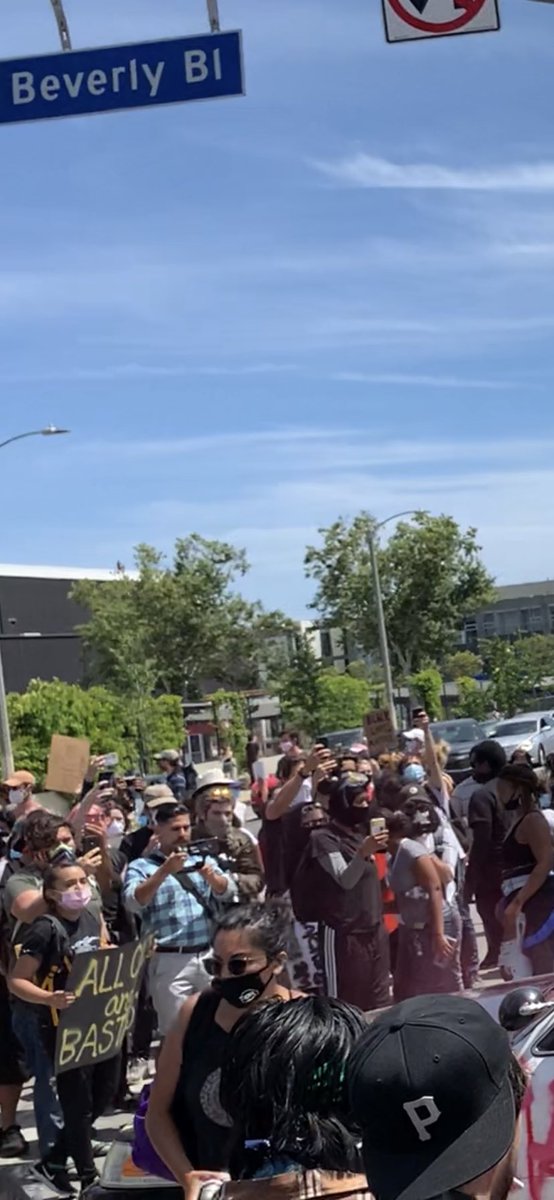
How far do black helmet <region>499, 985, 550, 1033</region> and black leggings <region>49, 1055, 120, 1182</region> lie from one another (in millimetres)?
2675

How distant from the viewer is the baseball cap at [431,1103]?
2074 millimetres

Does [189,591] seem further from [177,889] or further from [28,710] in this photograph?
[177,889]

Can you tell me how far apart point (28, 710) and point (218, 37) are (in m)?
29.8

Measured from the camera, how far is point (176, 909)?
749 cm

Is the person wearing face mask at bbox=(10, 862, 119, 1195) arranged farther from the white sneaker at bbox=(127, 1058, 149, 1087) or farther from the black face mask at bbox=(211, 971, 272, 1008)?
the black face mask at bbox=(211, 971, 272, 1008)

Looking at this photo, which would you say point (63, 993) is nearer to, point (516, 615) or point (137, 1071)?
point (137, 1071)

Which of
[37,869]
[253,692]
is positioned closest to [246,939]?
[37,869]

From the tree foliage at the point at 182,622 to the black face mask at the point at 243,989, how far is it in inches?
2167

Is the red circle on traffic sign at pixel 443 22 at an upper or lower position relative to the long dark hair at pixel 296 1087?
upper

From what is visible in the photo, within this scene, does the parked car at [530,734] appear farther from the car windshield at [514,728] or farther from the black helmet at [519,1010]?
the black helmet at [519,1010]

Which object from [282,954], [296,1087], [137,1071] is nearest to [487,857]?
[137,1071]

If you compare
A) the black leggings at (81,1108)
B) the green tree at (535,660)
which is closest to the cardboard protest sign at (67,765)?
the black leggings at (81,1108)

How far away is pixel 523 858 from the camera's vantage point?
8.70m

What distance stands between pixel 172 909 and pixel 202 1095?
3335mm
